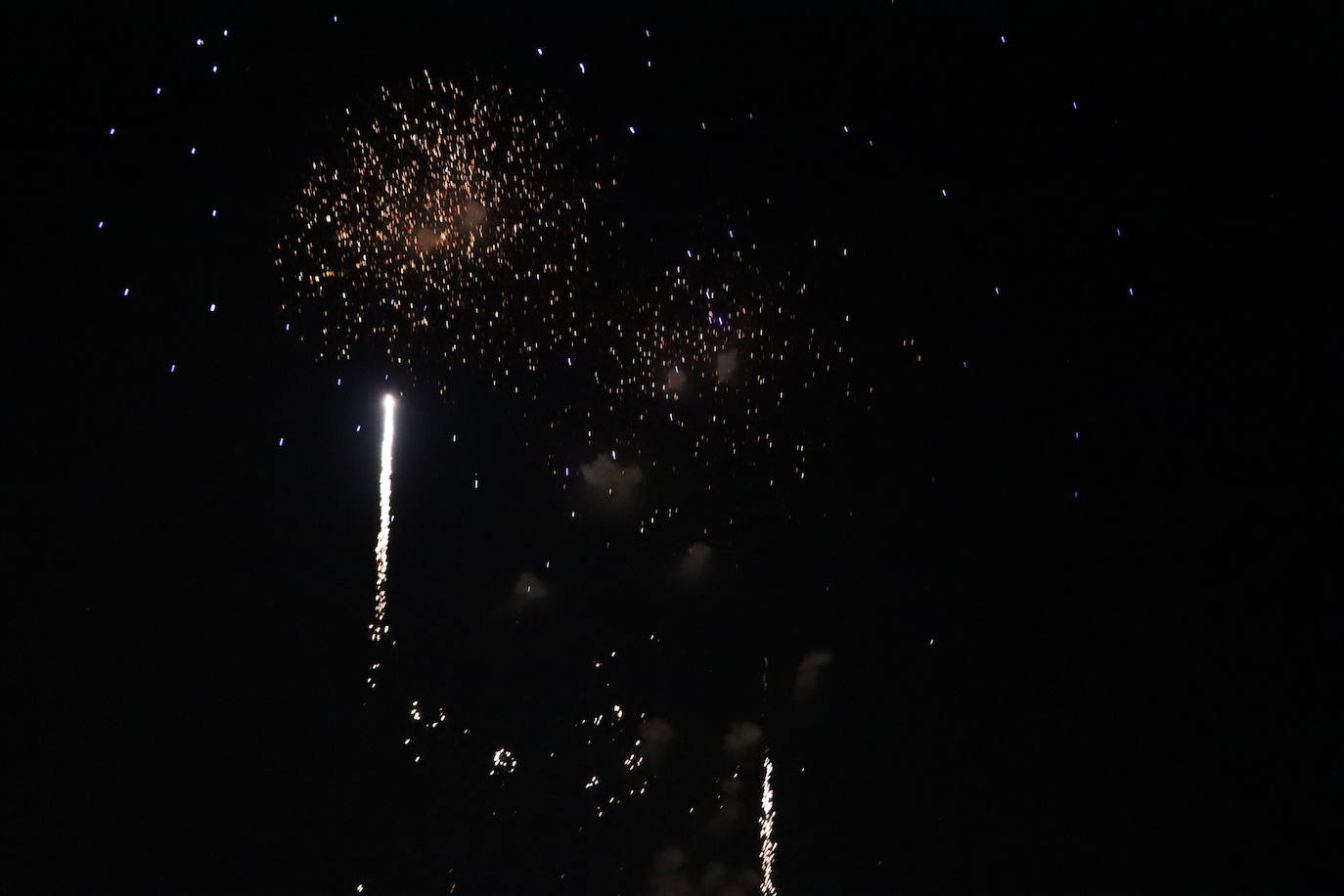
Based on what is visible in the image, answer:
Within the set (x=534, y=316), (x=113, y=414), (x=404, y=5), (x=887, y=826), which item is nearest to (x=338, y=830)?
(x=113, y=414)

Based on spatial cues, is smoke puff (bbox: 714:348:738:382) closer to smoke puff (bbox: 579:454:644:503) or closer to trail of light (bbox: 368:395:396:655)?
smoke puff (bbox: 579:454:644:503)

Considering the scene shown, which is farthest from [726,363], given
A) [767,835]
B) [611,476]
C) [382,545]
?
[767,835]

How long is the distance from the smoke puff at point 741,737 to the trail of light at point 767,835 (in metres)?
0.04

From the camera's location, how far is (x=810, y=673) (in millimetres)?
1659

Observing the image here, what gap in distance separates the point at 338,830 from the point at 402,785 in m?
0.10

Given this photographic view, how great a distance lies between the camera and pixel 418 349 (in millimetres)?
1399

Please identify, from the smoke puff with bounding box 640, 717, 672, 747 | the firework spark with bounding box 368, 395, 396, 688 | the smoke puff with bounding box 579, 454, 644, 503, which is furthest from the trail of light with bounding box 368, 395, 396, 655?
the smoke puff with bounding box 640, 717, 672, 747

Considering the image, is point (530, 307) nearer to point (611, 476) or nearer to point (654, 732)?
point (611, 476)

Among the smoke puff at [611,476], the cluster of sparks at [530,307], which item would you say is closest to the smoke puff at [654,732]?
the cluster of sparks at [530,307]

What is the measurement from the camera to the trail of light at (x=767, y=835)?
1683mm

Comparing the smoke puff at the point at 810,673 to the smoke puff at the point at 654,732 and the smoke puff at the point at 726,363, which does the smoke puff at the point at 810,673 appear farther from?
the smoke puff at the point at 726,363

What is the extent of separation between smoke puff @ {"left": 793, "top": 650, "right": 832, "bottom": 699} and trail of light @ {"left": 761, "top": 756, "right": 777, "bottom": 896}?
123 millimetres

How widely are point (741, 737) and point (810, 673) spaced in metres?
0.15

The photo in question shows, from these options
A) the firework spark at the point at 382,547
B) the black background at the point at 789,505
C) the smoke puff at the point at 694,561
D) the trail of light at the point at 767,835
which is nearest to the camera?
the black background at the point at 789,505
